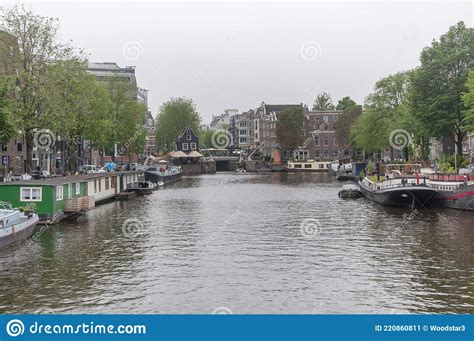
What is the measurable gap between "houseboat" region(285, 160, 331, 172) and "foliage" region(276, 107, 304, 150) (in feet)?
45.6

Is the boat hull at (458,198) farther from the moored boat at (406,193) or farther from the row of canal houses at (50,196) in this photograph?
the row of canal houses at (50,196)

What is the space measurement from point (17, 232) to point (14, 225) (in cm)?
66

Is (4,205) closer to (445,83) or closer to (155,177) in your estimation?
(445,83)

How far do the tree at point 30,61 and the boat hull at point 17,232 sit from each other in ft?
83.1

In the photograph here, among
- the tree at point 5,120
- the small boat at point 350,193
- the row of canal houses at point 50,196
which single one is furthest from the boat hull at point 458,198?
the tree at point 5,120

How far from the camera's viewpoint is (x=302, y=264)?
29.8 m

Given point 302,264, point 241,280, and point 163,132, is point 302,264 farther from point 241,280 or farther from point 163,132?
point 163,132

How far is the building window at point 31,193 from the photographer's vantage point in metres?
43.3

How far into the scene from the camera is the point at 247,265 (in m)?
29.6

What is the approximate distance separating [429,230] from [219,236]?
14.9 meters

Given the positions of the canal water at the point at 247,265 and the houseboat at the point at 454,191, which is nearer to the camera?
the canal water at the point at 247,265

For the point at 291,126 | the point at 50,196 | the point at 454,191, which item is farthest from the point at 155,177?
the point at 291,126

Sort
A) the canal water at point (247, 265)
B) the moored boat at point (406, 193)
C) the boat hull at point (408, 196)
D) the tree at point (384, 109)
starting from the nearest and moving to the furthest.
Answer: the canal water at point (247, 265)
the boat hull at point (408, 196)
the moored boat at point (406, 193)
the tree at point (384, 109)

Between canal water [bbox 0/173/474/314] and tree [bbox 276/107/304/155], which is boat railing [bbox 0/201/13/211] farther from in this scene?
tree [bbox 276/107/304/155]
